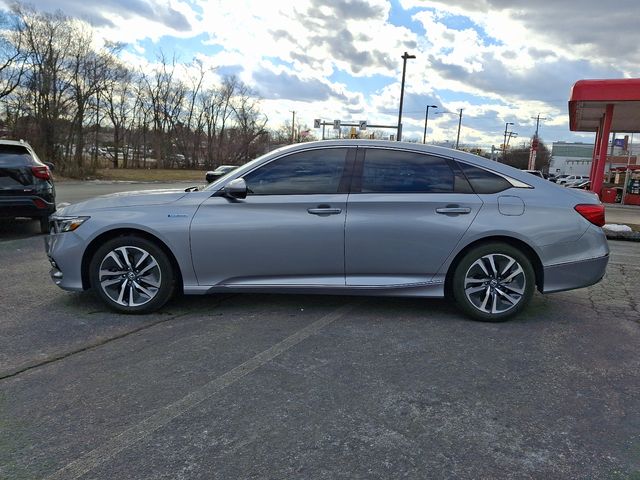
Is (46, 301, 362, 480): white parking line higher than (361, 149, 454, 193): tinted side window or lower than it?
lower

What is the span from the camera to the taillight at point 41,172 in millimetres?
7789

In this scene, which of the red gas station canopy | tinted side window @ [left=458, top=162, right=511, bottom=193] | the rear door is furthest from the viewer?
the red gas station canopy

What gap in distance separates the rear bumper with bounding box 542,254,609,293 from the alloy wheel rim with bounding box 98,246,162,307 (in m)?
3.52

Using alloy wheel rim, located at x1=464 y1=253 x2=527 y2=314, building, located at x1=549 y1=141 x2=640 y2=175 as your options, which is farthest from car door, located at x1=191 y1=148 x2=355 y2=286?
building, located at x1=549 y1=141 x2=640 y2=175

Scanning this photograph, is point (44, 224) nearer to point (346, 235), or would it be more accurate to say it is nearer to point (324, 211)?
point (324, 211)

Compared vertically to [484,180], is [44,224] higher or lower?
lower

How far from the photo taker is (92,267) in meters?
4.40

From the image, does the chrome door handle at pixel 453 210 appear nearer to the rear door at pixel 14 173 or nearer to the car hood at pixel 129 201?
the car hood at pixel 129 201

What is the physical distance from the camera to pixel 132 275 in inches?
174

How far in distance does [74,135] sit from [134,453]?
35181 mm

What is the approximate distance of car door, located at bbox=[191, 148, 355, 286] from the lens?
4324 mm

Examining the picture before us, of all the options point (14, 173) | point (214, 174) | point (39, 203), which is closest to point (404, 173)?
point (39, 203)

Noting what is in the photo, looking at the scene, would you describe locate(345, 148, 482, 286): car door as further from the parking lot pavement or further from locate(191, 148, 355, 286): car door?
A: the parking lot pavement

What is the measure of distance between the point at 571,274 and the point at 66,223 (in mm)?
4620
